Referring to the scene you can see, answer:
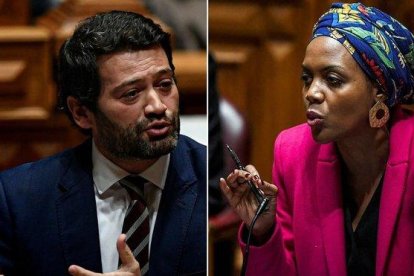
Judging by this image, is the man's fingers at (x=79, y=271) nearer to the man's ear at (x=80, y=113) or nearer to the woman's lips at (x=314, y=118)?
the man's ear at (x=80, y=113)

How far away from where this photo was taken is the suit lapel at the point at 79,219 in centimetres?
137

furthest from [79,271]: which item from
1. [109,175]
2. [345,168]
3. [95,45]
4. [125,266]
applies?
[345,168]

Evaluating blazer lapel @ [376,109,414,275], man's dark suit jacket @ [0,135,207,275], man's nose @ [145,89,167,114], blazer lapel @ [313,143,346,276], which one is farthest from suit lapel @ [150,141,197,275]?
blazer lapel @ [376,109,414,275]

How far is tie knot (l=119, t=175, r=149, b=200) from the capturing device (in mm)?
1382

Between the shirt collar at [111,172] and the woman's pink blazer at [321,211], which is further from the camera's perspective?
the shirt collar at [111,172]

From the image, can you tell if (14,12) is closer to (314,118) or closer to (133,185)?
(133,185)

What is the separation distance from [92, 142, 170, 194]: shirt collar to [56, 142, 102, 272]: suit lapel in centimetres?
2

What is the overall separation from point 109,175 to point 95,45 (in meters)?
0.25

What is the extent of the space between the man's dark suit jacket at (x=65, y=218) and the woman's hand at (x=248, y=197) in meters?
0.13

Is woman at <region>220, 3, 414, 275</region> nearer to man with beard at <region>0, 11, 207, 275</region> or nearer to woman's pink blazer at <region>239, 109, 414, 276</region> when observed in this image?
woman's pink blazer at <region>239, 109, 414, 276</region>

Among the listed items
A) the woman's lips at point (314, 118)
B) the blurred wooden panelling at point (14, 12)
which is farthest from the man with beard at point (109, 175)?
the woman's lips at point (314, 118)

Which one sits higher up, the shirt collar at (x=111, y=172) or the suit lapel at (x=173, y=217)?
the shirt collar at (x=111, y=172)

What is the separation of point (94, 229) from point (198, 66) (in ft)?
1.25

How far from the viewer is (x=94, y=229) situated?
1382 millimetres
